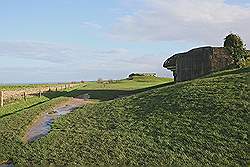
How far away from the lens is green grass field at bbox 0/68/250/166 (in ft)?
30.7

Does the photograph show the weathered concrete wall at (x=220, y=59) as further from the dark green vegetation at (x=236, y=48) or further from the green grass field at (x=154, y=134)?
the green grass field at (x=154, y=134)

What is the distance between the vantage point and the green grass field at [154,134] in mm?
9359

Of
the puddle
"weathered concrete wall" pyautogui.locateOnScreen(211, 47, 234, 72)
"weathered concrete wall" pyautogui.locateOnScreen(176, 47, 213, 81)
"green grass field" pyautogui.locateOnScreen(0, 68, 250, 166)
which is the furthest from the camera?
"weathered concrete wall" pyautogui.locateOnScreen(176, 47, 213, 81)

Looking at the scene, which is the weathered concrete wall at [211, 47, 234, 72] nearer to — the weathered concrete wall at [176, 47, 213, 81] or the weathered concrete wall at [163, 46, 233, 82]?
the weathered concrete wall at [163, 46, 233, 82]

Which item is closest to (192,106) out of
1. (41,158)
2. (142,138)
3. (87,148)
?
(142,138)

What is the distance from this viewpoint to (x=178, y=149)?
975 centimetres

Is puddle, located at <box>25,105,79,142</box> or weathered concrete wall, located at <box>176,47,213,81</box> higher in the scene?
weathered concrete wall, located at <box>176,47,213,81</box>

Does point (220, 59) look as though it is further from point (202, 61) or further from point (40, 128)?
point (40, 128)

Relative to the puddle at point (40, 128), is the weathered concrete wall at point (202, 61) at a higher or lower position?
higher

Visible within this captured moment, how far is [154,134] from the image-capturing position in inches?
437

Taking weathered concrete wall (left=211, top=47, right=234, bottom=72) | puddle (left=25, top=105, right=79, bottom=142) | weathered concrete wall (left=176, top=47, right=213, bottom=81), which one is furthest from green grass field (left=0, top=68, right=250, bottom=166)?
weathered concrete wall (left=176, top=47, right=213, bottom=81)

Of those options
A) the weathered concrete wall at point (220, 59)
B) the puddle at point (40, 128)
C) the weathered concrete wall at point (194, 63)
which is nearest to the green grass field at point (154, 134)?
the puddle at point (40, 128)

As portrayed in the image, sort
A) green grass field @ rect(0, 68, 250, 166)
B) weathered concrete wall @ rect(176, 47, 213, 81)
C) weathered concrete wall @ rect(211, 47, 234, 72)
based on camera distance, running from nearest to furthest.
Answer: green grass field @ rect(0, 68, 250, 166) < weathered concrete wall @ rect(211, 47, 234, 72) < weathered concrete wall @ rect(176, 47, 213, 81)

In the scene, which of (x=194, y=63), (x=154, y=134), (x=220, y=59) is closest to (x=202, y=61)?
(x=194, y=63)
